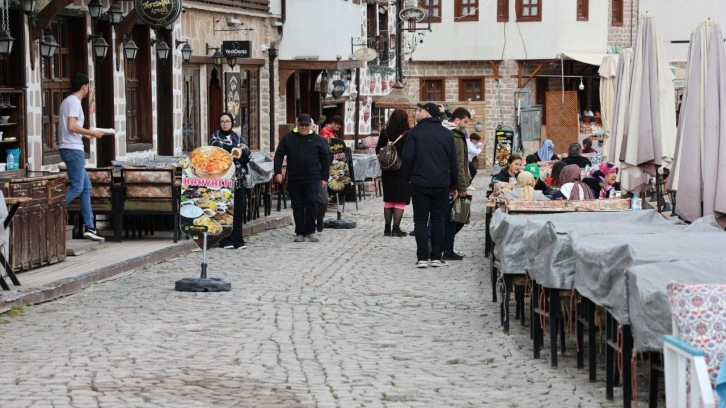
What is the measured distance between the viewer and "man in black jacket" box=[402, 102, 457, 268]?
54.0 feet

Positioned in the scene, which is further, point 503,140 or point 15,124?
point 503,140

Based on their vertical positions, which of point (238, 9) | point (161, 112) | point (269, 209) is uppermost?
point (238, 9)

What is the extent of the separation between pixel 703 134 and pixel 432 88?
3582 cm

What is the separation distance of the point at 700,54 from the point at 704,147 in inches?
42.9

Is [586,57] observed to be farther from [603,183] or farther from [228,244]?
[228,244]

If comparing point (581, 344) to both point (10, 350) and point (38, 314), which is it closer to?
point (10, 350)

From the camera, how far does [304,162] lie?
1919cm

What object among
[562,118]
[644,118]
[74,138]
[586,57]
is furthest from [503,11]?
[74,138]

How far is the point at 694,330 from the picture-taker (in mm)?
7273

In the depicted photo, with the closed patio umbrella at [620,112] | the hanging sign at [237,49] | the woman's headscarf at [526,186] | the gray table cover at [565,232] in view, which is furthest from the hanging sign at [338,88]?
the gray table cover at [565,232]

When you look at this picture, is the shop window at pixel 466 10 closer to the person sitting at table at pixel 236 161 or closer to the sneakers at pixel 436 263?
the person sitting at table at pixel 236 161

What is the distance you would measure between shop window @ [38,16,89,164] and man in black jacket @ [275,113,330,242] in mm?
2918

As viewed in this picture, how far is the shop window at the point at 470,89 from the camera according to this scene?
4894cm

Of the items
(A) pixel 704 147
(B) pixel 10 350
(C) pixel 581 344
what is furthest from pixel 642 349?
(A) pixel 704 147
